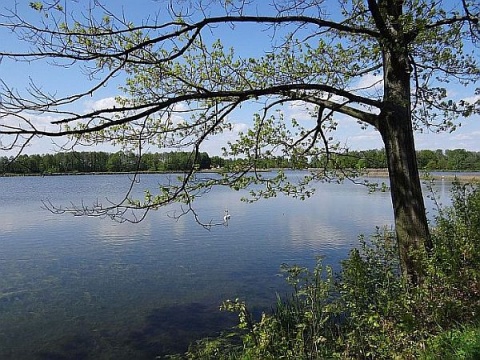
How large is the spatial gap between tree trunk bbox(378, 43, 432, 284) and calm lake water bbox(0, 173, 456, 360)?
3.16 meters

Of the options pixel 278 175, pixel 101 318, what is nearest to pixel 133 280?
pixel 101 318

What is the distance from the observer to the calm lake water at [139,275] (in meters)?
7.63

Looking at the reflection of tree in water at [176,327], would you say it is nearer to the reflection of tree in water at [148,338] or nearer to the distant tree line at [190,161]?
the reflection of tree in water at [148,338]

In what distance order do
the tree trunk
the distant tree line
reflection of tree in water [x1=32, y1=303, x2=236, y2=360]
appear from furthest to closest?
reflection of tree in water [x1=32, y1=303, x2=236, y2=360] < the tree trunk < the distant tree line

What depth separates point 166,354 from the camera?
692cm

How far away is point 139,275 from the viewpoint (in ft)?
37.4

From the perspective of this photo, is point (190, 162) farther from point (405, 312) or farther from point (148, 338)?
point (148, 338)

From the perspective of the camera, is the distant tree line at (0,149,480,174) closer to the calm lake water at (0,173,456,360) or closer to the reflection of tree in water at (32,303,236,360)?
the calm lake water at (0,173,456,360)

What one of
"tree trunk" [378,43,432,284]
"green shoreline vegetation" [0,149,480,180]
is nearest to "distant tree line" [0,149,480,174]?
"green shoreline vegetation" [0,149,480,180]

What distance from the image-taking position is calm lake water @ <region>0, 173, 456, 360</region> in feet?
25.0

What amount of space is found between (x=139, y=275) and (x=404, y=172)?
27.2ft

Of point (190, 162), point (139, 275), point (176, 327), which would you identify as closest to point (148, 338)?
point (176, 327)

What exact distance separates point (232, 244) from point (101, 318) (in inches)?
274

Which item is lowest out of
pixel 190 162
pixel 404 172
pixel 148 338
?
pixel 148 338
